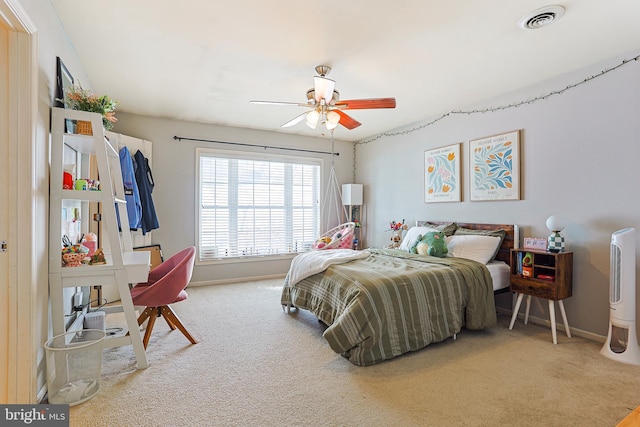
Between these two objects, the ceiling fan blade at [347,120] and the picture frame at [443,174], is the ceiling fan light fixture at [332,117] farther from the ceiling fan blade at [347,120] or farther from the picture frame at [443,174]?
the picture frame at [443,174]

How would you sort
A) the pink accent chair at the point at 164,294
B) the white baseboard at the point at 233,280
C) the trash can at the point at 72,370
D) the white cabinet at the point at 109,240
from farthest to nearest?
the white baseboard at the point at 233,280 < the pink accent chair at the point at 164,294 < the white cabinet at the point at 109,240 < the trash can at the point at 72,370

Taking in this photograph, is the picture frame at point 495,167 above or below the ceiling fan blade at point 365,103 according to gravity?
below

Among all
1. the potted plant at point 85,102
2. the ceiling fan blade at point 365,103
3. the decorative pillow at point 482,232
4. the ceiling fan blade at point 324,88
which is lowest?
the decorative pillow at point 482,232

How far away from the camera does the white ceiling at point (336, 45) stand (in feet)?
6.89

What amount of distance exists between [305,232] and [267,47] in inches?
139

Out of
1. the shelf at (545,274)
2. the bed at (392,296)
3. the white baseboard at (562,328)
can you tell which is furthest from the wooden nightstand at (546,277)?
the bed at (392,296)

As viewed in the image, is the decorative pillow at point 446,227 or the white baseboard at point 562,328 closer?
the white baseboard at point 562,328

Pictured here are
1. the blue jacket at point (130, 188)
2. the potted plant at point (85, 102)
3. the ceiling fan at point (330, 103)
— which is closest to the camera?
the potted plant at point (85, 102)

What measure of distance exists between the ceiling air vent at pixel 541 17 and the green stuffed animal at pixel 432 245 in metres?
2.04

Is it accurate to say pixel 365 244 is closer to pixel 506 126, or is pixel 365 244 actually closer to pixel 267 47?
pixel 506 126

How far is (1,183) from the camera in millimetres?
1678

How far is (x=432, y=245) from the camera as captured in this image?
353 centimetres

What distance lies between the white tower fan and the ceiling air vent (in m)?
1.65

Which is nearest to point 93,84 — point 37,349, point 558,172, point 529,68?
point 37,349
